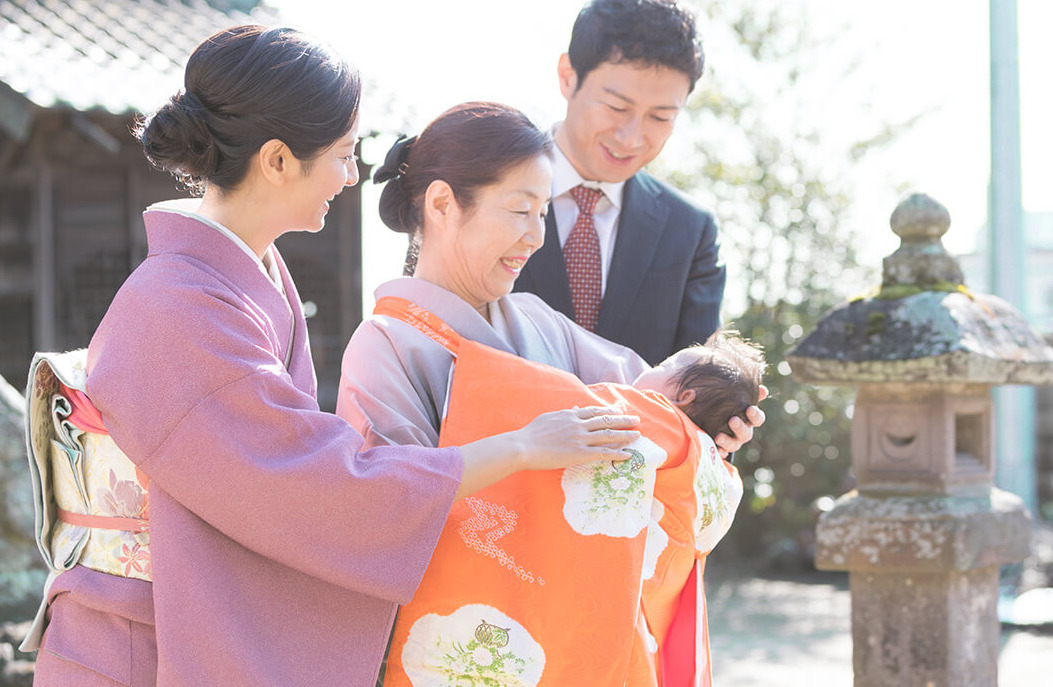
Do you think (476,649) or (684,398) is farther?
(684,398)

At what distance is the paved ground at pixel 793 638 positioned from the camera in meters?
6.49

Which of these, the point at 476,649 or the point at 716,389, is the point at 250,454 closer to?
the point at 476,649

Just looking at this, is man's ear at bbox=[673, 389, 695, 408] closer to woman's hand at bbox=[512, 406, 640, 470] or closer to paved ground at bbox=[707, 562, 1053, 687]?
woman's hand at bbox=[512, 406, 640, 470]

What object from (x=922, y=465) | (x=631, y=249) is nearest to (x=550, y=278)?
(x=631, y=249)

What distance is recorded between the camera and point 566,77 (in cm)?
297

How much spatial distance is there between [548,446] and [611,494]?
0.16 m

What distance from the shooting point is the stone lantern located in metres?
3.69

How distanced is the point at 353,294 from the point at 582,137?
17.8 ft

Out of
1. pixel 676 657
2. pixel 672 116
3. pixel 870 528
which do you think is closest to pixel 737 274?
pixel 870 528

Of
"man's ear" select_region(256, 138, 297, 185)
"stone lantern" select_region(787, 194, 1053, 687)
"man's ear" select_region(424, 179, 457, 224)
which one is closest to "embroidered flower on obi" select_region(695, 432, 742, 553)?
"man's ear" select_region(424, 179, 457, 224)

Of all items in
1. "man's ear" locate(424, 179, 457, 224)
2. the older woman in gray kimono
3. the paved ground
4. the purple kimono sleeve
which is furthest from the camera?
the paved ground

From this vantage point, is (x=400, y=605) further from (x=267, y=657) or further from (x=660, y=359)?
(x=660, y=359)

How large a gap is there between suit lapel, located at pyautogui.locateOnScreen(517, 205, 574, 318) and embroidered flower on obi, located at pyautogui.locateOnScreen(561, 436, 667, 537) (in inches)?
31.2

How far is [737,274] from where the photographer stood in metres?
10.0
